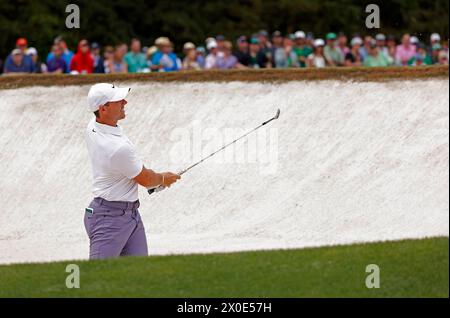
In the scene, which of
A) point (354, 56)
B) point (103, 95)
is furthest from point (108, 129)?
point (354, 56)

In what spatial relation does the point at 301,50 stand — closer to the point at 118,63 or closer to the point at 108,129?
the point at 118,63

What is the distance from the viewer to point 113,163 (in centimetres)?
984

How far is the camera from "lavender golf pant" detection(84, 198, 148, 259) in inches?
394

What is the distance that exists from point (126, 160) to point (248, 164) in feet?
22.3

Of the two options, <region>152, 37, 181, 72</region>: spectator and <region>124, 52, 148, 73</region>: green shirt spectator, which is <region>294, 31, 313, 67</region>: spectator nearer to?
<region>152, 37, 181, 72</region>: spectator

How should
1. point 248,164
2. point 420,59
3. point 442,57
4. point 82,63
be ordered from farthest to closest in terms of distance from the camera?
point 420,59, point 442,57, point 82,63, point 248,164

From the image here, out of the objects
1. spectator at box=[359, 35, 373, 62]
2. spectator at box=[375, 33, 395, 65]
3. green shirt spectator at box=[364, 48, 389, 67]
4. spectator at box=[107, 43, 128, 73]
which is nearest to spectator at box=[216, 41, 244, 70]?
spectator at box=[107, 43, 128, 73]

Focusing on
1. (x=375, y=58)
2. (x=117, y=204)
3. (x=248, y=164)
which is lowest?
(x=117, y=204)

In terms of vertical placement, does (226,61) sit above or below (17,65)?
above

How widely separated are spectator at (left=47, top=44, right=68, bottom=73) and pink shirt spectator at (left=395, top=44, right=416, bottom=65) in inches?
284

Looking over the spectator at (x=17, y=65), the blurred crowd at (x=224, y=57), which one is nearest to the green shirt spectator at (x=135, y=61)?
the blurred crowd at (x=224, y=57)

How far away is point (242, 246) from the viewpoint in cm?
1423
